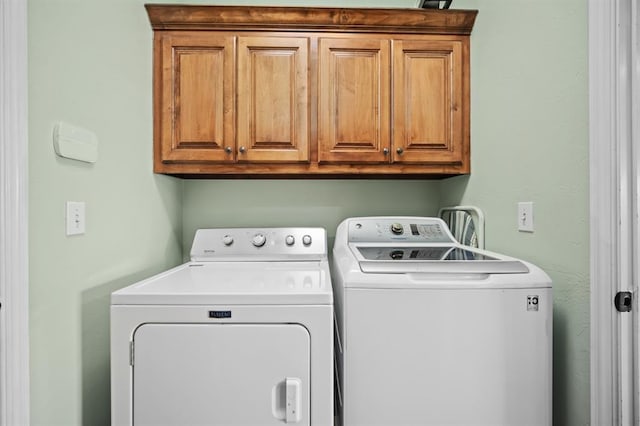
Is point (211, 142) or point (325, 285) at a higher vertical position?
point (211, 142)

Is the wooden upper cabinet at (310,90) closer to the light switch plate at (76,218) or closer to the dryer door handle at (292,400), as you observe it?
the light switch plate at (76,218)

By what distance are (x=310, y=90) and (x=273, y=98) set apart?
0.19m

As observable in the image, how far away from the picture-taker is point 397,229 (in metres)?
1.84

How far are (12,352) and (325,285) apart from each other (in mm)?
885

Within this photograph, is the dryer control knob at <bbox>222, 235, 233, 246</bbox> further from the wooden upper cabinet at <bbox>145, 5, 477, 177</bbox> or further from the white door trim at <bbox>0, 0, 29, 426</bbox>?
the white door trim at <bbox>0, 0, 29, 426</bbox>

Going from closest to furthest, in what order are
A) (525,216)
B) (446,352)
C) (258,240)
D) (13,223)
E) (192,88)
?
(13,223)
(446,352)
(525,216)
(192,88)
(258,240)

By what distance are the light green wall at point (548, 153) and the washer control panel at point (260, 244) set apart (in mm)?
869

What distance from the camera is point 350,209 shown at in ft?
7.11

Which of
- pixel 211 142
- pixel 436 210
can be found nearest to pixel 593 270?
pixel 436 210

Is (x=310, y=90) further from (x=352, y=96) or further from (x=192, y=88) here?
(x=192, y=88)

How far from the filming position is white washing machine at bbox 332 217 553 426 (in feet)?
3.56

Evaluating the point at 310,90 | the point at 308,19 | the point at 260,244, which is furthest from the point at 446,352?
the point at 308,19

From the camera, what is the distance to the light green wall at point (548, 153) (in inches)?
44.4

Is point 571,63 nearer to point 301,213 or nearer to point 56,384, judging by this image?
point 301,213
